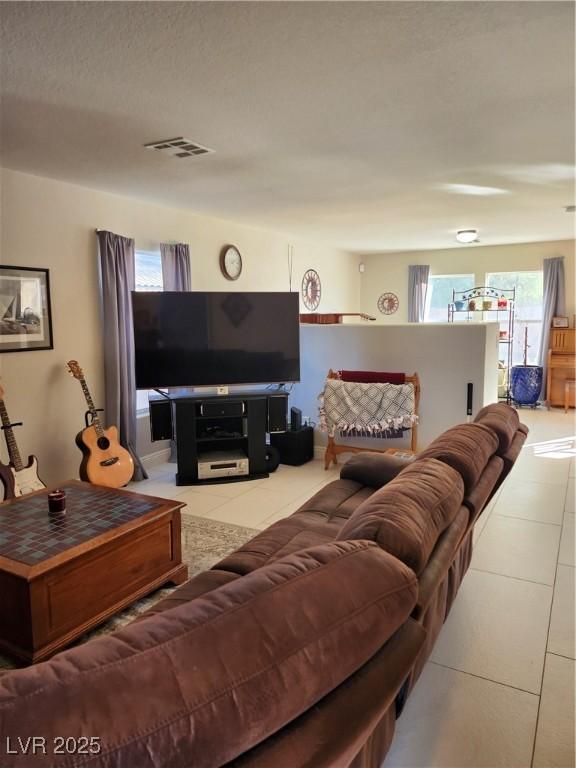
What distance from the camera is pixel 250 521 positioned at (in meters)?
3.54

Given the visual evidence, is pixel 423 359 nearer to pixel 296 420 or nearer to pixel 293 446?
pixel 296 420

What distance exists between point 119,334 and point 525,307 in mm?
6320

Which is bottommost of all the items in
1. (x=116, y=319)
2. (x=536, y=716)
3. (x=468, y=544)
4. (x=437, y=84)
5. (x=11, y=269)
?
(x=536, y=716)

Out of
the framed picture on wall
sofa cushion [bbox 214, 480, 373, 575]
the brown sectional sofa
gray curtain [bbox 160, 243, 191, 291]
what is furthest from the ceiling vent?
the brown sectional sofa

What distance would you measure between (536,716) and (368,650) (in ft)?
4.46

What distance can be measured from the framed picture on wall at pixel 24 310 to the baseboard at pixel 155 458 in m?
1.49

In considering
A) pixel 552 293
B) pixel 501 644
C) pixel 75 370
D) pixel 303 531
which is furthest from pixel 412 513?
pixel 552 293

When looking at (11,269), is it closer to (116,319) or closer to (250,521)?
(116,319)

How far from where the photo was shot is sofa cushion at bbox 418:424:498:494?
180cm

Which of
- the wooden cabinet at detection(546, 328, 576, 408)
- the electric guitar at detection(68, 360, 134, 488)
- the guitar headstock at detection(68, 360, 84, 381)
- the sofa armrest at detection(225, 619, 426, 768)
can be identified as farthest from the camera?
the wooden cabinet at detection(546, 328, 576, 408)

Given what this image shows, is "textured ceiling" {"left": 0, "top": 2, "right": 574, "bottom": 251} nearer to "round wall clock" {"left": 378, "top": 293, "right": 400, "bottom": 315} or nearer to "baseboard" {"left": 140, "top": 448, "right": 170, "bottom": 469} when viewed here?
"baseboard" {"left": 140, "top": 448, "right": 170, "bottom": 469}

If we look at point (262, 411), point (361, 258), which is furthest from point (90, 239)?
point (361, 258)

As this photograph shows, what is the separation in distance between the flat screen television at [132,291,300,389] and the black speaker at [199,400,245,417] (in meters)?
0.18

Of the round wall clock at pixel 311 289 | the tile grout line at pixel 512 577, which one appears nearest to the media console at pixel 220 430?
the tile grout line at pixel 512 577
